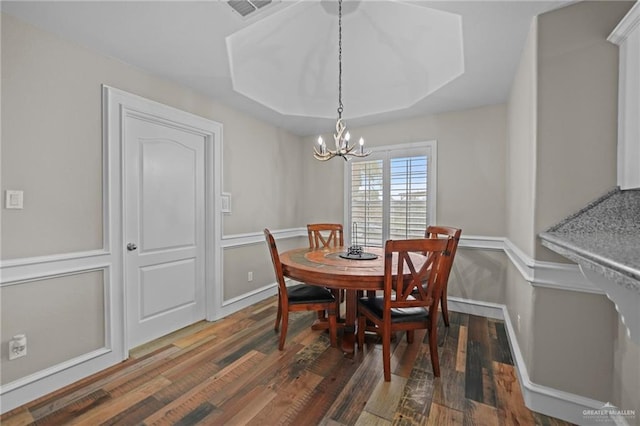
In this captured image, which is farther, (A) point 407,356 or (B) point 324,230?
(B) point 324,230

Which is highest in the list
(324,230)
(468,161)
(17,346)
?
(468,161)

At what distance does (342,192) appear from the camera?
13.2 feet

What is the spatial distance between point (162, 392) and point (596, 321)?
2.66 meters

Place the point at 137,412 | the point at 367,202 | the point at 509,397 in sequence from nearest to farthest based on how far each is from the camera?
the point at 137,412 → the point at 509,397 → the point at 367,202

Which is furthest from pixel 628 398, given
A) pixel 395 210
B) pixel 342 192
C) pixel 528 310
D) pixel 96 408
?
pixel 342 192

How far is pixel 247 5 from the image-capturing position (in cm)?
173

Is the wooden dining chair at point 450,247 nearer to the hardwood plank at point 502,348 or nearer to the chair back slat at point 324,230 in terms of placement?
the hardwood plank at point 502,348

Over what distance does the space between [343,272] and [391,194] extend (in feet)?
6.34

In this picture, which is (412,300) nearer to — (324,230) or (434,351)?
(434,351)

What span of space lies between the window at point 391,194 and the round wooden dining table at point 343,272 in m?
0.86

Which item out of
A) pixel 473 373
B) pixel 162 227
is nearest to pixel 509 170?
pixel 473 373

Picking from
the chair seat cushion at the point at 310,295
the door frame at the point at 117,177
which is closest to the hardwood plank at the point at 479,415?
the chair seat cushion at the point at 310,295

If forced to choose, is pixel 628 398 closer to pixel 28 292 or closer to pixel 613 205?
pixel 613 205

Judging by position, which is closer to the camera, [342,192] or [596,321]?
[596,321]
